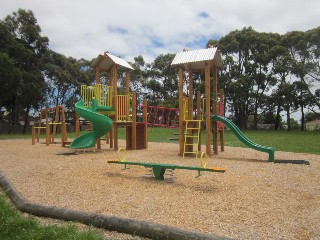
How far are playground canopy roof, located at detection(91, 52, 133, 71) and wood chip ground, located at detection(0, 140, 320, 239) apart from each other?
→ 23.8ft

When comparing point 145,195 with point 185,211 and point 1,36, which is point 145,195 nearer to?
point 185,211

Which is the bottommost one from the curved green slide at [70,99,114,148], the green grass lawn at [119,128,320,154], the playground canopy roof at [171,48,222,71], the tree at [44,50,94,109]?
the green grass lawn at [119,128,320,154]

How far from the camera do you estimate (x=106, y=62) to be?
50.3 ft

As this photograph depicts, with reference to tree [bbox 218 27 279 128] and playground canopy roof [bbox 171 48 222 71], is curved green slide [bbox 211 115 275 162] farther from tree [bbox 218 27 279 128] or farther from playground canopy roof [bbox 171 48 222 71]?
tree [bbox 218 27 279 128]

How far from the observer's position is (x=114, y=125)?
A: 14.8 m

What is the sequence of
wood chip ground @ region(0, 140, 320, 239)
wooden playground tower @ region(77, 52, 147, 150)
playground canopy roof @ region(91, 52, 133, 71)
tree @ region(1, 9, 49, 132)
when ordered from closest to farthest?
wood chip ground @ region(0, 140, 320, 239), wooden playground tower @ region(77, 52, 147, 150), playground canopy roof @ region(91, 52, 133, 71), tree @ region(1, 9, 49, 132)

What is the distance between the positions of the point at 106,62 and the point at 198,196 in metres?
11.0

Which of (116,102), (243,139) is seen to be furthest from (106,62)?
(243,139)

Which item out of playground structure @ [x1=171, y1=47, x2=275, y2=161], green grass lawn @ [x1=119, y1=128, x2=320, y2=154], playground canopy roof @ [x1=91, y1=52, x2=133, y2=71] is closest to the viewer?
playground structure @ [x1=171, y1=47, x2=275, y2=161]

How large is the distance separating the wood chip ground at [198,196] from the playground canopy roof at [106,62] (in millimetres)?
7253

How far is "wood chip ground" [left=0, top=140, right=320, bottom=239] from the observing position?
432cm

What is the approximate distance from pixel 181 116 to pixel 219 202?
6.59 meters

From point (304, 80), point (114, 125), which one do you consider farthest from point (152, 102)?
point (114, 125)

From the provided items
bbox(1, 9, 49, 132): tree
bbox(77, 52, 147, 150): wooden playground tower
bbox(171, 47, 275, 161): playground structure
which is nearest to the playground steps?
bbox(171, 47, 275, 161): playground structure
